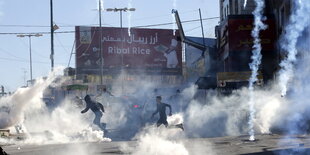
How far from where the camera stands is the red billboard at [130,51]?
4972 centimetres

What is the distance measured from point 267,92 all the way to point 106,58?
3044 centimetres

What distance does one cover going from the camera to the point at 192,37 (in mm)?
47031

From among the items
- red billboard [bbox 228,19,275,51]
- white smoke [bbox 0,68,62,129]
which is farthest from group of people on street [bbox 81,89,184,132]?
red billboard [bbox 228,19,275,51]

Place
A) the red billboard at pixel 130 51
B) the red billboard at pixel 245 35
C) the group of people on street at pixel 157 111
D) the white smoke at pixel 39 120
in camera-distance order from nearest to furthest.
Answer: the white smoke at pixel 39 120, the group of people on street at pixel 157 111, the red billboard at pixel 245 35, the red billboard at pixel 130 51

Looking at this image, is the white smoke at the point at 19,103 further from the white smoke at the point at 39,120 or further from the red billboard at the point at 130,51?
the red billboard at the point at 130,51

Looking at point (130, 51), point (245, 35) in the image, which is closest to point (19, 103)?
point (245, 35)

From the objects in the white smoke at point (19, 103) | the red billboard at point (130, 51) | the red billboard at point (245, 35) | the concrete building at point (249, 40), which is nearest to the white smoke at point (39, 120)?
the white smoke at point (19, 103)

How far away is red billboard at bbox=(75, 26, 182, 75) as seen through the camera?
163ft

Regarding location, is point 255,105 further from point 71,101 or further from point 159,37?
point 159,37

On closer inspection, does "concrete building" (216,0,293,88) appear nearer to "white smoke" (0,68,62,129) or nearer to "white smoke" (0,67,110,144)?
"white smoke" (0,67,110,144)

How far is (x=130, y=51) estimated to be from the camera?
51.8 metres

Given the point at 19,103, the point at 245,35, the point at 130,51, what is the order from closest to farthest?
1. the point at 19,103
2. the point at 245,35
3. the point at 130,51

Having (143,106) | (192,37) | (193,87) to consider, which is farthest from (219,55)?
(143,106)

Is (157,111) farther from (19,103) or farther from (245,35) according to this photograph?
(245,35)
